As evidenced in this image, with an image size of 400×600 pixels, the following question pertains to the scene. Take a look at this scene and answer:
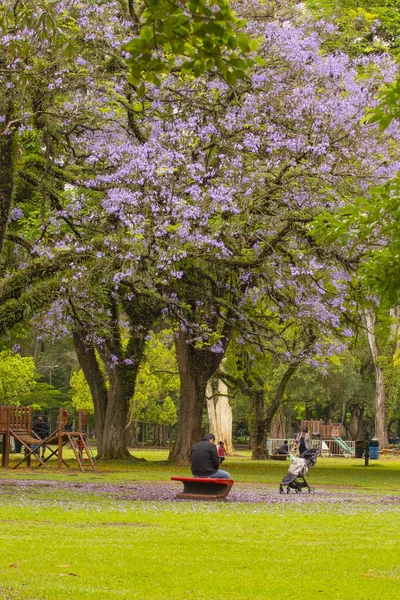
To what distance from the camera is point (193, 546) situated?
12.5m

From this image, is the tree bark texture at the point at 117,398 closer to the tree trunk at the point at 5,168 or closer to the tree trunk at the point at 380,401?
the tree trunk at the point at 5,168

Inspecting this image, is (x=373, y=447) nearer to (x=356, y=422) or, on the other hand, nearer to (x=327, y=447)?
(x=327, y=447)

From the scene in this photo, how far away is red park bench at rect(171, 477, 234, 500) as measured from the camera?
1972cm

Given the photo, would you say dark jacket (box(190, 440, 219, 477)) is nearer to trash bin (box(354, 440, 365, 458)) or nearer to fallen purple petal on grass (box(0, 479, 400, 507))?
fallen purple petal on grass (box(0, 479, 400, 507))

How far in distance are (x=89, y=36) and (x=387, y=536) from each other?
12.7 meters

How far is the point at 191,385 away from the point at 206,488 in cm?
1467

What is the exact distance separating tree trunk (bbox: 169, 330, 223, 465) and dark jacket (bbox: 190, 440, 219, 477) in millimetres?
14032

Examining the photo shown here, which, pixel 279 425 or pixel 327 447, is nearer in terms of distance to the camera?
pixel 327 447

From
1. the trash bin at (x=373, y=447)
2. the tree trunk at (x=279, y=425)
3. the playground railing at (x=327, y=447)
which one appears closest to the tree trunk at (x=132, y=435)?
the tree trunk at (x=279, y=425)

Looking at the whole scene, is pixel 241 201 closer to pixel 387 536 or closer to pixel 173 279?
pixel 173 279

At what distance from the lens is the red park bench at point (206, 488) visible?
19719 mm

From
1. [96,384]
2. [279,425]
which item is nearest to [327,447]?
[279,425]

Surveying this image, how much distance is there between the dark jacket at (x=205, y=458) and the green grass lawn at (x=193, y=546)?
2.68 feet

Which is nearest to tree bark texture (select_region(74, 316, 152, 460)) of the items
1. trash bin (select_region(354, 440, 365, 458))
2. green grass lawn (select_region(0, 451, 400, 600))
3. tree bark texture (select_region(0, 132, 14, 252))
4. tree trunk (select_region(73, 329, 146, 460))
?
tree trunk (select_region(73, 329, 146, 460))
